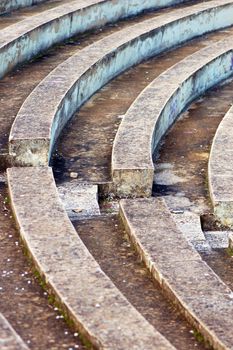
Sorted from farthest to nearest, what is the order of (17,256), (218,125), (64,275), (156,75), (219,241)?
1. (156,75)
2. (218,125)
3. (219,241)
4. (17,256)
5. (64,275)

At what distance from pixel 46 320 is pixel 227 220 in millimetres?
2501

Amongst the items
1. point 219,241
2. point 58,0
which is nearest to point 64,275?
point 219,241

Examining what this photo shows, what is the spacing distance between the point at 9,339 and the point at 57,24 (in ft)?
23.0

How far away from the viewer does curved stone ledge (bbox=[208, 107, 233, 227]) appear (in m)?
7.79

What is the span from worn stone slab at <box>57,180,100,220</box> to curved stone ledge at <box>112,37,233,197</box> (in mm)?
242

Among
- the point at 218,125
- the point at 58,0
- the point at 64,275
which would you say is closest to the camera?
the point at 64,275

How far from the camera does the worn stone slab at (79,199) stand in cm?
767

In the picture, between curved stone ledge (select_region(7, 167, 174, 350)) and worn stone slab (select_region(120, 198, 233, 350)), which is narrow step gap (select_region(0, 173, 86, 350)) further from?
worn stone slab (select_region(120, 198, 233, 350))

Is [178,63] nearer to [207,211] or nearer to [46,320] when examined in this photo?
[207,211]

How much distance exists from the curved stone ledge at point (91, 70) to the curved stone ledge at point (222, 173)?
21.5 inches

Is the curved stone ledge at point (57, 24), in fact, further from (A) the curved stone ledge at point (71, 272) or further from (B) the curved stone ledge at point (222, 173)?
(A) the curved stone ledge at point (71, 272)

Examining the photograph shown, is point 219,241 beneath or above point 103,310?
beneath

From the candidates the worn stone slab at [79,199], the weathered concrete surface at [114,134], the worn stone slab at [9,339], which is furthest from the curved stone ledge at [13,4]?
the worn stone slab at [9,339]

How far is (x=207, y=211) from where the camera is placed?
7.98 m
